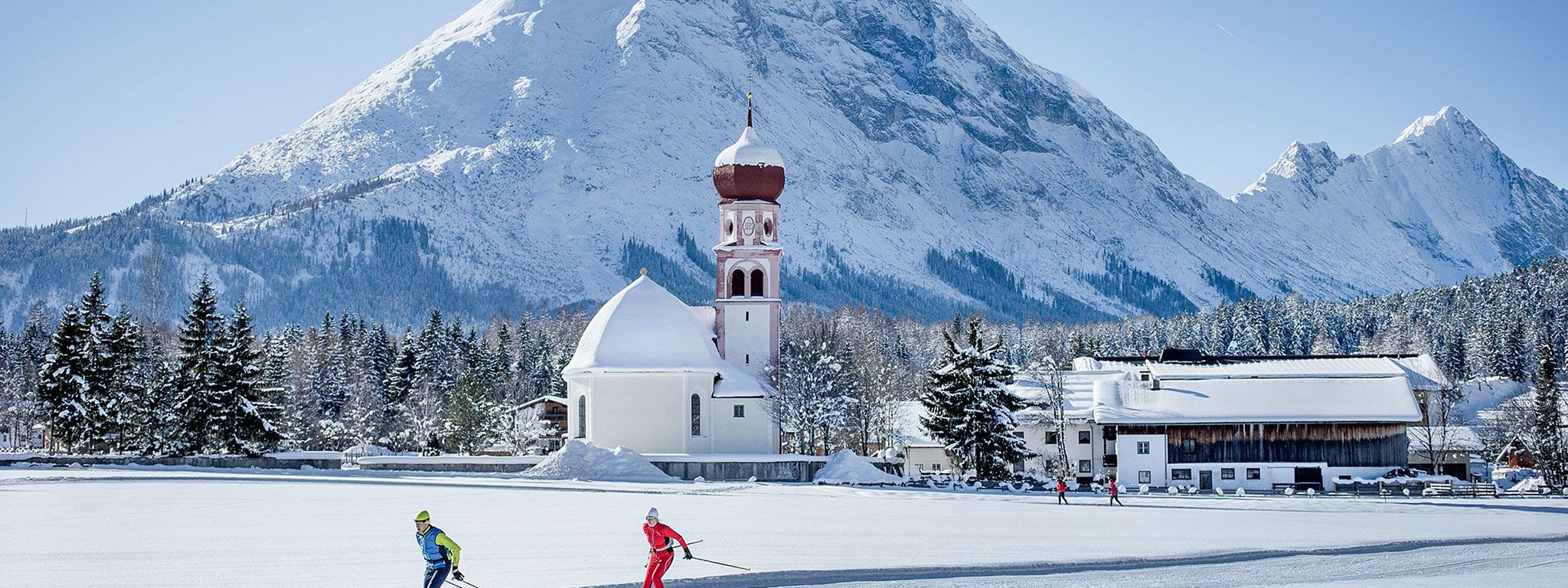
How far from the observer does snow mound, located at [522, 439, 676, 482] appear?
58.2m

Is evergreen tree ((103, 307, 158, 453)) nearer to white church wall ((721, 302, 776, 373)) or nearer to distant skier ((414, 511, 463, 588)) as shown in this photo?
white church wall ((721, 302, 776, 373))

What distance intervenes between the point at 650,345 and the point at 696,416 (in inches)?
146

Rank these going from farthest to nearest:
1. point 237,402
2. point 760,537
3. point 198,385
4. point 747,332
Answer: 1. point 747,332
2. point 198,385
3. point 237,402
4. point 760,537

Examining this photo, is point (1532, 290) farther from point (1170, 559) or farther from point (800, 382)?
point (1170, 559)

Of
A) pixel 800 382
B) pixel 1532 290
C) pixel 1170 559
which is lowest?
pixel 1170 559

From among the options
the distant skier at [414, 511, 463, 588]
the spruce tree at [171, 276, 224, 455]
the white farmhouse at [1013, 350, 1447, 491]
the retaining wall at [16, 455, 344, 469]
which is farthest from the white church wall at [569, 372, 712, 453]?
the distant skier at [414, 511, 463, 588]

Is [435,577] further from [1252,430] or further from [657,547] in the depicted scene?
[1252,430]

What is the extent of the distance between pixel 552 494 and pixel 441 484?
17.5 ft

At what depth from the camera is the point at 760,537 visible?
3170 centimetres

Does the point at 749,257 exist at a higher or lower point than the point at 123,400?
higher

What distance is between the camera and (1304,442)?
2670 inches

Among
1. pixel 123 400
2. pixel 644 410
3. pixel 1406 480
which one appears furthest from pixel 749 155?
pixel 1406 480

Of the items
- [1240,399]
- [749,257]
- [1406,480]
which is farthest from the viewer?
[749,257]

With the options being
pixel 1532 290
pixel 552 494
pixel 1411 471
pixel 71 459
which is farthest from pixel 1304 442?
pixel 1532 290
